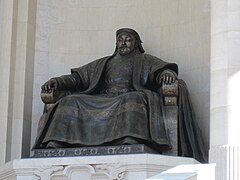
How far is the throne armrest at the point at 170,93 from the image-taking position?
13055mm

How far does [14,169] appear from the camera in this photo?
12906mm

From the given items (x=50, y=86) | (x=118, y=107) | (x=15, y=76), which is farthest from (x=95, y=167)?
(x=15, y=76)

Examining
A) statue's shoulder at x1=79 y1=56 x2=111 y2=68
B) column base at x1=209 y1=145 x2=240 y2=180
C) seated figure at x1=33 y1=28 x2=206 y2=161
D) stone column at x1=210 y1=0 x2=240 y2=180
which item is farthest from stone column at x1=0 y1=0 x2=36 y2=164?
column base at x1=209 y1=145 x2=240 y2=180

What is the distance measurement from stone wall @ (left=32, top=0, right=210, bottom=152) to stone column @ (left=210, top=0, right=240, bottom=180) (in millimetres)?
2653

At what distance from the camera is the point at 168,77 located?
517 inches

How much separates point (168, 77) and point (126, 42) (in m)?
1.22

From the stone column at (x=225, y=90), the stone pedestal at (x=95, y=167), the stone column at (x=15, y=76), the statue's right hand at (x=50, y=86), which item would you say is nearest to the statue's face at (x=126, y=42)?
the statue's right hand at (x=50, y=86)

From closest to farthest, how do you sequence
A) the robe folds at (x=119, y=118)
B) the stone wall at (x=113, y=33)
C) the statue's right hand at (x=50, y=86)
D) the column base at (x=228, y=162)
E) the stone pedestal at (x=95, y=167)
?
the column base at (x=228, y=162)
the stone pedestal at (x=95, y=167)
the robe folds at (x=119, y=118)
the statue's right hand at (x=50, y=86)
the stone wall at (x=113, y=33)

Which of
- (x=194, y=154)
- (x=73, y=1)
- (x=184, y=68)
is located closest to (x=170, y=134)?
(x=194, y=154)

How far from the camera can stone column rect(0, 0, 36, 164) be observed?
1427 cm

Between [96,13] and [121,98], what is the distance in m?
2.89

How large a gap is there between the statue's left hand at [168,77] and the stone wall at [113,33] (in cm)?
114

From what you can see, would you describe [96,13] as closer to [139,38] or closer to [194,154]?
[139,38]

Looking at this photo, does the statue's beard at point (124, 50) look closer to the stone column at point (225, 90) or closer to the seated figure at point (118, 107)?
the seated figure at point (118, 107)
